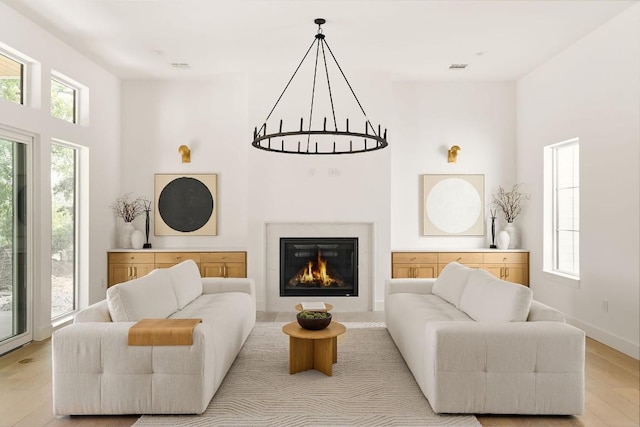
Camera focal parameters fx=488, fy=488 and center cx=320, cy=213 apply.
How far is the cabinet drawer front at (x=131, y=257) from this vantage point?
20.8 feet

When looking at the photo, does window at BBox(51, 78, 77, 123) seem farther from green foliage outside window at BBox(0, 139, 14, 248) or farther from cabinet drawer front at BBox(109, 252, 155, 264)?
cabinet drawer front at BBox(109, 252, 155, 264)

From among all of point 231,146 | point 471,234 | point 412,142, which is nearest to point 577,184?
point 471,234

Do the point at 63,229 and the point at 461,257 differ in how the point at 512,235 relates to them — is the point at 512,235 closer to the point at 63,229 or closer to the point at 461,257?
the point at 461,257

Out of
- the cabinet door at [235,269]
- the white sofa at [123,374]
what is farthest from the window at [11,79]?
the cabinet door at [235,269]

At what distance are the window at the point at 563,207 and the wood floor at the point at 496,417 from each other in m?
1.28

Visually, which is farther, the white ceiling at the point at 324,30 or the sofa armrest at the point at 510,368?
the white ceiling at the point at 324,30

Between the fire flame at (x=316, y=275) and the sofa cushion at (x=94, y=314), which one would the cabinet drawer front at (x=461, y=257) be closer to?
the fire flame at (x=316, y=275)

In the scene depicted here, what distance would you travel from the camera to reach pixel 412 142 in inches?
270

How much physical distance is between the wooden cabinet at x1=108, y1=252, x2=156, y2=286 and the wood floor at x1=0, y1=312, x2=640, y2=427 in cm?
173

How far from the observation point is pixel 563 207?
5824 millimetres

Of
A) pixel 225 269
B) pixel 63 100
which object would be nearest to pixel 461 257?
pixel 225 269

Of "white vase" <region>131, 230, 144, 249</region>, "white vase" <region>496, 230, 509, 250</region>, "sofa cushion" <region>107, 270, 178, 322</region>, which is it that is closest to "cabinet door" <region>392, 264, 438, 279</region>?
"white vase" <region>496, 230, 509, 250</region>

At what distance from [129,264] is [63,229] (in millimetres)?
1018

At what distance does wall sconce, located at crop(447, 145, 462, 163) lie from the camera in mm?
6672
